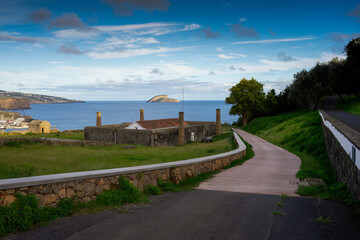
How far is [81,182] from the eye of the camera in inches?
243

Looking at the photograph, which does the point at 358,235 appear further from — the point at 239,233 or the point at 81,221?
the point at 81,221

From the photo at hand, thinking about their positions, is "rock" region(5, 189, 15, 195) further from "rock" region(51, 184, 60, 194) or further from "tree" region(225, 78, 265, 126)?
"tree" region(225, 78, 265, 126)

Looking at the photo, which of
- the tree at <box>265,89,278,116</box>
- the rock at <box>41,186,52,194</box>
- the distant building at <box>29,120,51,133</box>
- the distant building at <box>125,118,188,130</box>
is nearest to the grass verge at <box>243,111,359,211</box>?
the rock at <box>41,186,52,194</box>

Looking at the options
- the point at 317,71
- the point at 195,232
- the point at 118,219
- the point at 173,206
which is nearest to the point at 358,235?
the point at 195,232

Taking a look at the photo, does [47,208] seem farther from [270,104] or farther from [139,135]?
[270,104]

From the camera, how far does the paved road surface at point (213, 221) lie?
4777 millimetres

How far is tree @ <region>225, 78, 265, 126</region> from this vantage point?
207 feet

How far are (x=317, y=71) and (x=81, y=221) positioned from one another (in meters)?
43.3

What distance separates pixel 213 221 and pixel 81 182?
302cm

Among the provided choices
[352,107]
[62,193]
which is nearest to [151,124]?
[352,107]

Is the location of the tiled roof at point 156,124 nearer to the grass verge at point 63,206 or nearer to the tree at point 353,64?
the tree at point 353,64

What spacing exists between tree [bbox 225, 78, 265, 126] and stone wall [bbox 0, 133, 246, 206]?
56.0 metres

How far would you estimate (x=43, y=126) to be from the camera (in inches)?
2313

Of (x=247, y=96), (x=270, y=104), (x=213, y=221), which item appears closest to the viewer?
(x=213, y=221)
